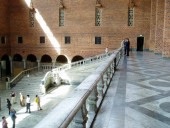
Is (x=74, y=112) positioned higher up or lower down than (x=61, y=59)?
higher up

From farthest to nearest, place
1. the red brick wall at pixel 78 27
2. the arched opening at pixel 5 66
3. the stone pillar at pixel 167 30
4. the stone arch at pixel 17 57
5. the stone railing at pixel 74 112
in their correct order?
the stone arch at pixel 17 57, the arched opening at pixel 5 66, the red brick wall at pixel 78 27, the stone pillar at pixel 167 30, the stone railing at pixel 74 112

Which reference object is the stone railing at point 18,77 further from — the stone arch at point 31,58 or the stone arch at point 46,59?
the stone arch at point 31,58

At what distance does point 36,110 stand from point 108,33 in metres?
13.6

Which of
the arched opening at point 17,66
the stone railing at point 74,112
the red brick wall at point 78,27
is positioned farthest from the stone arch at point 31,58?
the stone railing at point 74,112

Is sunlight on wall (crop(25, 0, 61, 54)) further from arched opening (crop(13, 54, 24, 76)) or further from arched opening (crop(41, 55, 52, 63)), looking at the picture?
arched opening (crop(13, 54, 24, 76))

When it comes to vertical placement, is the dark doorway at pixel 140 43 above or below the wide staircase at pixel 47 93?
above

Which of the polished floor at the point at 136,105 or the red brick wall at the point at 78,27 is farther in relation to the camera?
the red brick wall at the point at 78,27

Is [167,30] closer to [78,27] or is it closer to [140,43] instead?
[140,43]

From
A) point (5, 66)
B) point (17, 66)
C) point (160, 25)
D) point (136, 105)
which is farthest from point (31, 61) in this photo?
point (136, 105)

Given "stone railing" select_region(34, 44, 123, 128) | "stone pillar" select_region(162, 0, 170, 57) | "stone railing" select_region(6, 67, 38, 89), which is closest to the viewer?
"stone railing" select_region(34, 44, 123, 128)

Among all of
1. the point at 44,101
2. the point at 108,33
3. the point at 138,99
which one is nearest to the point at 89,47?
the point at 108,33

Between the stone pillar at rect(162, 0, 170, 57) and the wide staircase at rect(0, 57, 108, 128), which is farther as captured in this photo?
the stone pillar at rect(162, 0, 170, 57)

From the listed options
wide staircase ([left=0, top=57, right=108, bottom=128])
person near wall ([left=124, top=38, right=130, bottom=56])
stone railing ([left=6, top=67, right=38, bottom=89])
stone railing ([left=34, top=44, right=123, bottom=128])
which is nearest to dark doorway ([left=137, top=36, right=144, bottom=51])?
wide staircase ([left=0, top=57, right=108, bottom=128])

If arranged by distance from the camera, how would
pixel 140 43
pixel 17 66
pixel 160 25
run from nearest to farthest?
pixel 160 25
pixel 140 43
pixel 17 66
